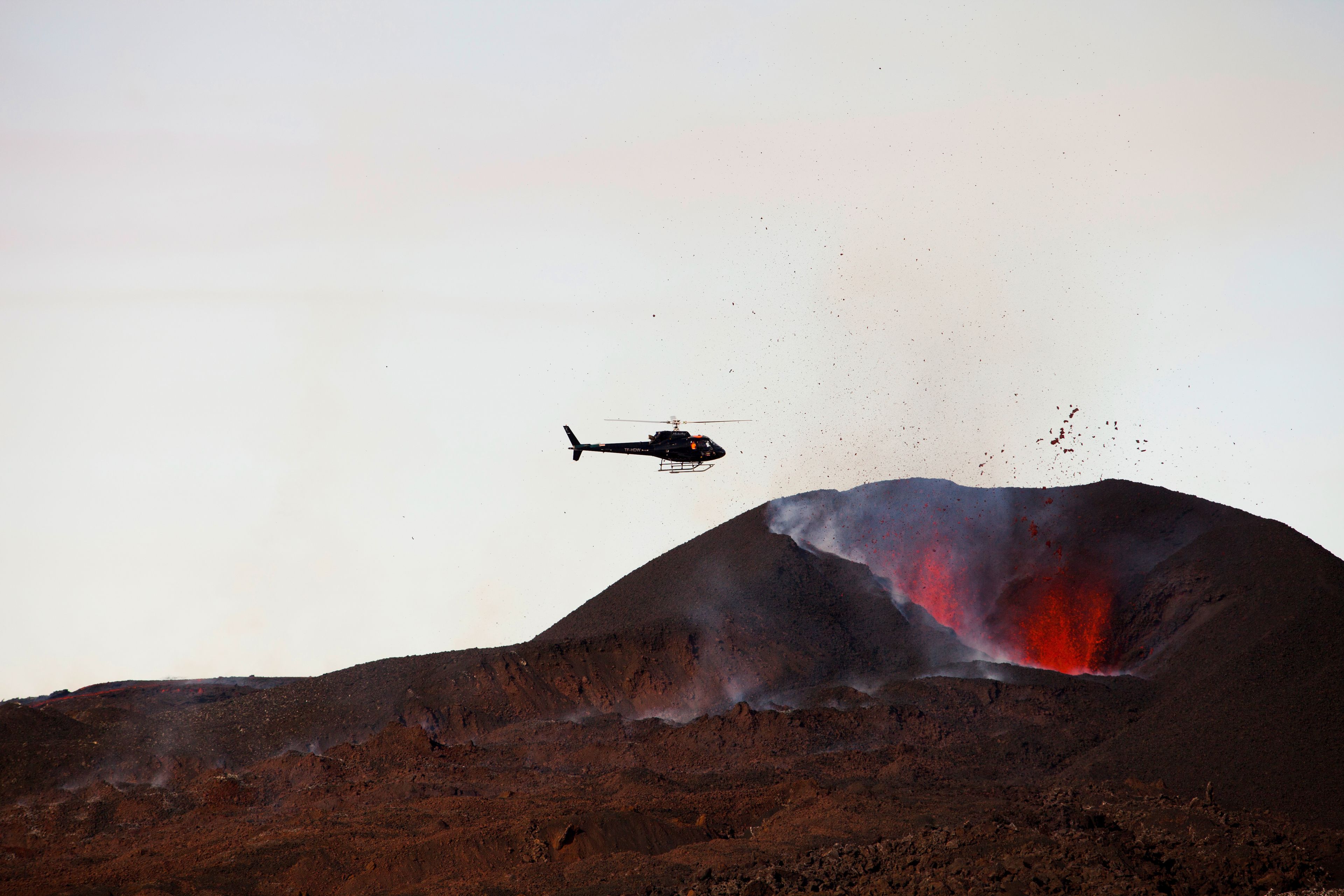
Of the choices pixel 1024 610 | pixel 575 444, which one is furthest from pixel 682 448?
pixel 1024 610

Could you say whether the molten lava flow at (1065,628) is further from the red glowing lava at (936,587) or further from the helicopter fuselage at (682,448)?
the helicopter fuselage at (682,448)

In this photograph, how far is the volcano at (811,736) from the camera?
27.0 meters

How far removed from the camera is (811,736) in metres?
39.6

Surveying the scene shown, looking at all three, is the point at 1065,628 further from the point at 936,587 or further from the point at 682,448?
the point at 682,448

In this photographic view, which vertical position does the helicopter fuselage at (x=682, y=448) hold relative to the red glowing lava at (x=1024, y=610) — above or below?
above

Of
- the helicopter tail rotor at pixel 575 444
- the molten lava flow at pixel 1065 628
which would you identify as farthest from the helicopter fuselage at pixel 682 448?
the molten lava flow at pixel 1065 628

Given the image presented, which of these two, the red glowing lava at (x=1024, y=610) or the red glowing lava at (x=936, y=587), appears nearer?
the red glowing lava at (x=1024, y=610)

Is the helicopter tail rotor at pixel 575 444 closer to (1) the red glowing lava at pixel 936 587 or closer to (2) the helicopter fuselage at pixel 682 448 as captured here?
(2) the helicopter fuselage at pixel 682 448

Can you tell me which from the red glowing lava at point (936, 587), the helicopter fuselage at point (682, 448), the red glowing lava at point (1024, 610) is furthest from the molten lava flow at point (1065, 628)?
the helicopter fuselage at point (682, 448)

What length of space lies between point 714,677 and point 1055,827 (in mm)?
19395

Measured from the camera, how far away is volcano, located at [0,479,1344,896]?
1065 inches

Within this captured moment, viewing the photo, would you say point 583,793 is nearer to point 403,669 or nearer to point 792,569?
point 403,669

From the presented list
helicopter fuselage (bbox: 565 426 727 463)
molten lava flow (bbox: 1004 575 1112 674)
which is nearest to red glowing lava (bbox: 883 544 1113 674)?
molten lava flow (bbox: 1004 575 1112 674)

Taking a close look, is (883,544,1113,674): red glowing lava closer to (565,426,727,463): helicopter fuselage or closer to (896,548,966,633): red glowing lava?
(896,548,966,633): red glowing lava
